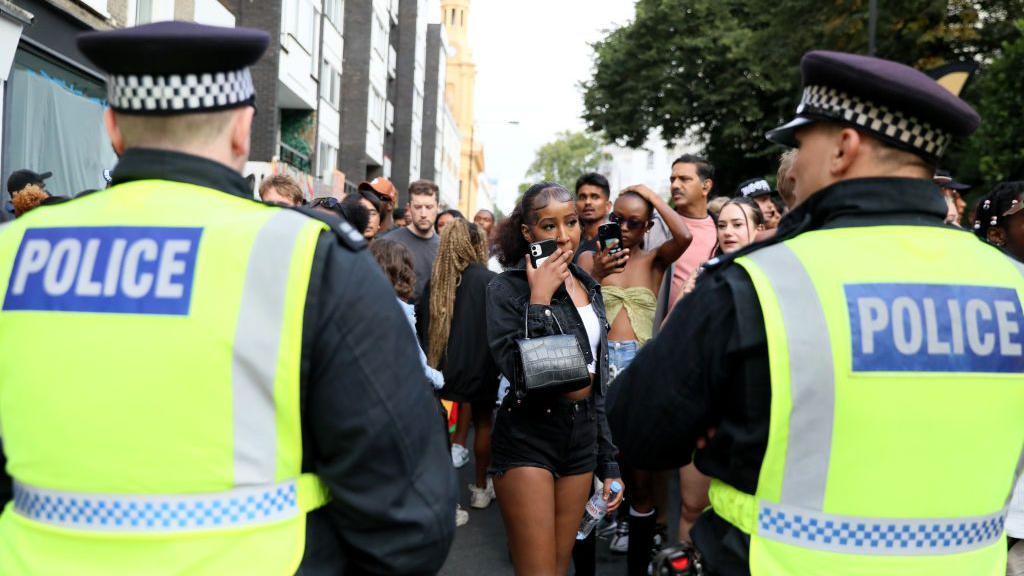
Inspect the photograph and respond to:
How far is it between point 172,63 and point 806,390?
4.69 feet

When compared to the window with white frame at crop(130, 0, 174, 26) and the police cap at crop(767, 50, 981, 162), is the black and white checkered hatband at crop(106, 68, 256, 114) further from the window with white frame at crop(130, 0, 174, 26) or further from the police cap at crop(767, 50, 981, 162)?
the window with white frame at crop(130, 0, 174, 26)

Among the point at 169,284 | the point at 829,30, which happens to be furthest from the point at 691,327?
the point at 829,30

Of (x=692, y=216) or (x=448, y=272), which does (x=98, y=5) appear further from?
(x=692, y=216)

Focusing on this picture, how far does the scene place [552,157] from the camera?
3841 inches

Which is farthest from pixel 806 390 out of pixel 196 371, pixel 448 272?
pixel 448 272

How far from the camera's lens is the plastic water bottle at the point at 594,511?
3.86m

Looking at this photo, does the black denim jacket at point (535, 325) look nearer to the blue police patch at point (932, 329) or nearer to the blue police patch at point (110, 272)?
the blue police patch at point (932, 329)

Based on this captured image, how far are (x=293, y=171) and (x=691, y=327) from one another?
18.9 metres

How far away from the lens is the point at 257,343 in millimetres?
1611

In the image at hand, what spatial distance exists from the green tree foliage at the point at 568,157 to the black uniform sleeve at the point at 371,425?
9128 centimetres

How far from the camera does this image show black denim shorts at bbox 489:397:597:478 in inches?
143


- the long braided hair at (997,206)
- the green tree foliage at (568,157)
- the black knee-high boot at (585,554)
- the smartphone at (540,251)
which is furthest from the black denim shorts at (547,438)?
the green tree foliage at (568,157)

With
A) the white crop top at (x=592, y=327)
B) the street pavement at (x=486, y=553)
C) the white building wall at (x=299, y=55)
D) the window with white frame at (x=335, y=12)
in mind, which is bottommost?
the street pavement at (x=486, y=553)

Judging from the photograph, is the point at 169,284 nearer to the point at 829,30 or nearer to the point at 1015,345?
the point at 1015,345
